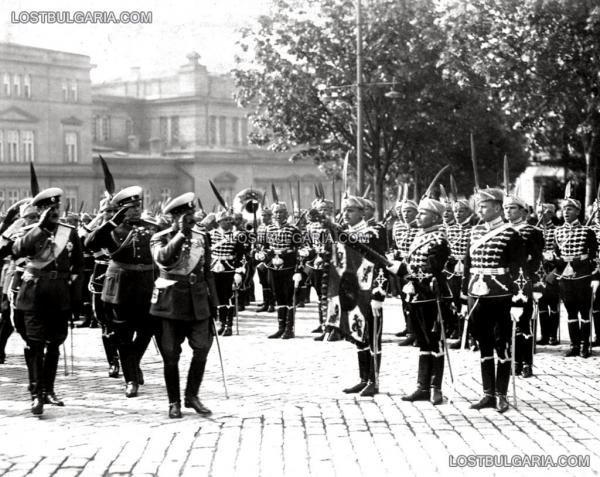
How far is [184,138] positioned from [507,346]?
6338 centimetres

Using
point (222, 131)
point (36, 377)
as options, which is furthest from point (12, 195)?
point (36, 377)

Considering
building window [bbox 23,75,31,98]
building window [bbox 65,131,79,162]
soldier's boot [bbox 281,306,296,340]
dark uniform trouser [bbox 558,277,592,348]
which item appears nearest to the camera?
dark uniform trouser [bbox 558,277,592,348]

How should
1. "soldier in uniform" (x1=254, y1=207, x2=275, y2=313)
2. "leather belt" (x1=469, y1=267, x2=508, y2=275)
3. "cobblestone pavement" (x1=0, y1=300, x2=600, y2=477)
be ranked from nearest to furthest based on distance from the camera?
"cobblestone pavement" (x1=0, y1=300, x2=600, y2=477) < "leather belt" (x1=469, y1=267, x2=508, y2=275) < "soldier in uniform" (x1=254, y1=207, x2=275, y2=313)

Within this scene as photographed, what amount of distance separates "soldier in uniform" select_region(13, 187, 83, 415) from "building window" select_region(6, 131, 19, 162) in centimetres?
5190

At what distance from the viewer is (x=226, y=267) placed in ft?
53.7

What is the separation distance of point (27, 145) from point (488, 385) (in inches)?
2167

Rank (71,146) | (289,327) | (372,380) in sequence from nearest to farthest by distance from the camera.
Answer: (372,380) → (289,327) → (71,146)

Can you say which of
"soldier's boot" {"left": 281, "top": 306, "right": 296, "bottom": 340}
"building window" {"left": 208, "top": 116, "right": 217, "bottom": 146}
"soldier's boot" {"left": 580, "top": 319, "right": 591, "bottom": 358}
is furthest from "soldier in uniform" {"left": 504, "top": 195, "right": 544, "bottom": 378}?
"building window" {"left": 208, "top": 116, "right": 217, "bottom": 146}

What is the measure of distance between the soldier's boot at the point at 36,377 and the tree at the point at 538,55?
15.9 meters

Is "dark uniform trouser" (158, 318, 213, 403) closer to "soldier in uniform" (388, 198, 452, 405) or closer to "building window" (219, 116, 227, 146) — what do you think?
"soldier in uniform" (388, 198, 452, 405)

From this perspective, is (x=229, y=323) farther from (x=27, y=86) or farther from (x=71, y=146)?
(x=71, y=146)

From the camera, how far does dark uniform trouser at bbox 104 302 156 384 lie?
10.5 m

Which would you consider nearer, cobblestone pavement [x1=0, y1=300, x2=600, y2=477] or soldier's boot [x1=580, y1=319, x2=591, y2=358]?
cobblestone pavement [x1=0, y1=300, x2=600, y2=477]

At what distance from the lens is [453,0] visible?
81.9ft
